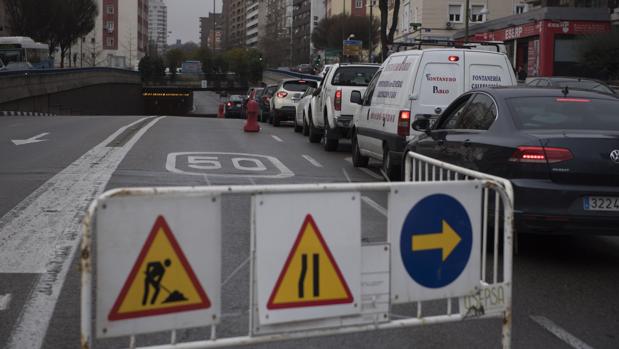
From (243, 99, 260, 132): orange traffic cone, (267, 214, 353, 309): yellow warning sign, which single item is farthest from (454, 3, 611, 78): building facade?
(267, 214, 353, 309): yellow warning sign

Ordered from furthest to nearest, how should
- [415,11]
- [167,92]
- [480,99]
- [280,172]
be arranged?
1. [167,92]
2. [415,11]
3. [280,172]
4. [480,99]

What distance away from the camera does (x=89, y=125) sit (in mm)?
23844

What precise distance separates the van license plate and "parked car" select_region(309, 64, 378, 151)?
10433 mm

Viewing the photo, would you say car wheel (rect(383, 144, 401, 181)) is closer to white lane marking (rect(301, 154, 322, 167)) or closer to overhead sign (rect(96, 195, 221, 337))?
white lane marking (rect(301, 154, 322, 167))

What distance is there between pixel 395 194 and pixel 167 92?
88299 mm

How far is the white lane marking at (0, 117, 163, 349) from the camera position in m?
5.34

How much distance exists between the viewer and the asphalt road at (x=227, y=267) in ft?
16.6

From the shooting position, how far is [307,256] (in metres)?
4.12

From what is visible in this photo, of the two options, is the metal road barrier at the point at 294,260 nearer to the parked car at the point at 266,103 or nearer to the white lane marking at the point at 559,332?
the white lane marking at the point at 559,332

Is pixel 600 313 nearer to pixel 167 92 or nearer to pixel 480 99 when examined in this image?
pixel 480 99

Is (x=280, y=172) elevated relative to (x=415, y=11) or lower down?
lower down

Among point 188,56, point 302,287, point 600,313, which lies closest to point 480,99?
point 600,313

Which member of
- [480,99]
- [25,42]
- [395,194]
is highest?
[25,42]

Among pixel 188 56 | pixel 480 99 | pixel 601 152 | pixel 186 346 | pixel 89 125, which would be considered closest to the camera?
pixel 186 346
